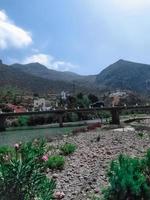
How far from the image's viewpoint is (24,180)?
21.5 feet

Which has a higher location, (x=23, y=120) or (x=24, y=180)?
(x=23, y=120)

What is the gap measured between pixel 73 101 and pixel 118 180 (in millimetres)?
158694

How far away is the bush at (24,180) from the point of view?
21.0 feet

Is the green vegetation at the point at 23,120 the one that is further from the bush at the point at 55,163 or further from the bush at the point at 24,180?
the bush at the point at 24,180

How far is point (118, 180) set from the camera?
8.06 metres

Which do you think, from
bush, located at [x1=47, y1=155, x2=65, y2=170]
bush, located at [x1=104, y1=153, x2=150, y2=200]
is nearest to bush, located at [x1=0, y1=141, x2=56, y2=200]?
bush, located at [x1=104, y1=153, x2=150, y2=200]

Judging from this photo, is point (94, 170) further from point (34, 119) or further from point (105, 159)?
point (34, 119)

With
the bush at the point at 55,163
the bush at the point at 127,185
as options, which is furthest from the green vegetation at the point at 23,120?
the bush at the point at 127,185

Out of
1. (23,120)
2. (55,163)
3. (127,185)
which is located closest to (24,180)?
(127,185)

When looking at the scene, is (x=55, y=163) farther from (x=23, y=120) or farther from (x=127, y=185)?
(x=23, y=120)

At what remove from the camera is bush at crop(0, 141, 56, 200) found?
639 cm

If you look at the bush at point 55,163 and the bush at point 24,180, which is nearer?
the bush at point 24,180

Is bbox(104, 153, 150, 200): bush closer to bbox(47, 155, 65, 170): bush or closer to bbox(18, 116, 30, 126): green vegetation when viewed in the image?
bbox(47, 155, 65, 170): bush

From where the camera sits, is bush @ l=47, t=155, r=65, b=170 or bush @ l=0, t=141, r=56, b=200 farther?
bush @ l=47, t=155, r=65, b=170
